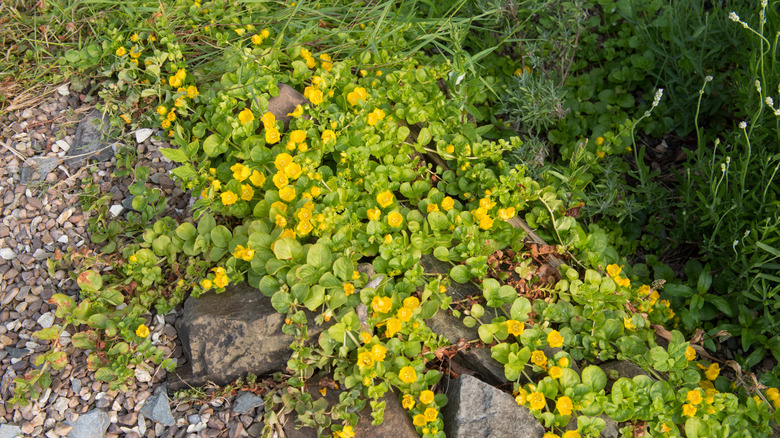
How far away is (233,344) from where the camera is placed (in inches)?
99.6

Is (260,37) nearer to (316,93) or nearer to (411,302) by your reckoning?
(316,93)

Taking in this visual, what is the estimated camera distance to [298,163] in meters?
2.82

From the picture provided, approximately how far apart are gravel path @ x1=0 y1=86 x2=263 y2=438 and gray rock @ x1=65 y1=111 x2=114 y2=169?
1.9 inches

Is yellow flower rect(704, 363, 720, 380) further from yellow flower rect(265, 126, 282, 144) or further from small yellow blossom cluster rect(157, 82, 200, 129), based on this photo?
small yellow blossom cluster rect(157, 82, 200, 129)

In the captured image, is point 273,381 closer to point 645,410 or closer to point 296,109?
point 296,109

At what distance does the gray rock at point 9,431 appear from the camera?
2.40m

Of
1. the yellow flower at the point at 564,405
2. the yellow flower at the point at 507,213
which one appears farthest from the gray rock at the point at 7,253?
the yellow flower at the point at 564,405

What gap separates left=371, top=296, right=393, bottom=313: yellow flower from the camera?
2.42 m

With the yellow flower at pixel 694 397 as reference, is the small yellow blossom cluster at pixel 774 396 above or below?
below

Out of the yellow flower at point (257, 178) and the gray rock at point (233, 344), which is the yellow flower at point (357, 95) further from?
the gray rock at point (233, 344)

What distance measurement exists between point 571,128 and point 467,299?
5.80 feet

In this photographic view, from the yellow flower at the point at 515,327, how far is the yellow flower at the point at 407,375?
48 cm

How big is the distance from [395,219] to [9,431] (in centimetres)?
193

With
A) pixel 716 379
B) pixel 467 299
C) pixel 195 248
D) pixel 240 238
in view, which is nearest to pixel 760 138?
pixel 716 379
